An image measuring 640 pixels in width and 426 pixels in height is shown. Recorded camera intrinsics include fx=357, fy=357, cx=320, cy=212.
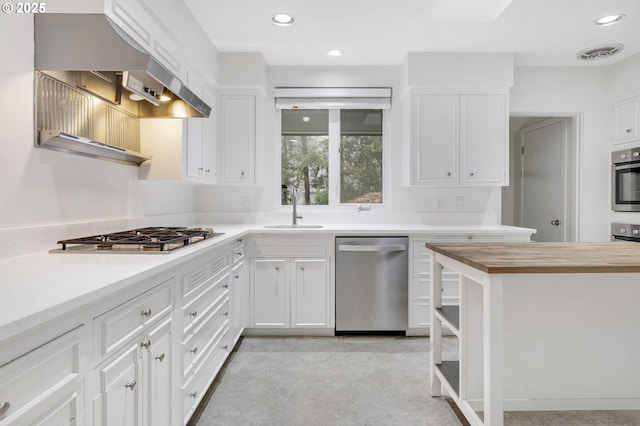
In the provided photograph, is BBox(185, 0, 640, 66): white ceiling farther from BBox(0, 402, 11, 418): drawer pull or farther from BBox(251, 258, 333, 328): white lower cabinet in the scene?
BBox(0, 402, 11, 418): drawer pull

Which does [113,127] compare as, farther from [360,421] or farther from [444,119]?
A: [444,119]

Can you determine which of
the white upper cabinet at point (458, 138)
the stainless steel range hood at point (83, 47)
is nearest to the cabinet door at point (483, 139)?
the white upper cabinet at point (458, 138)

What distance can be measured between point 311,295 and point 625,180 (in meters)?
3.05

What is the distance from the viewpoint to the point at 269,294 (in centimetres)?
307

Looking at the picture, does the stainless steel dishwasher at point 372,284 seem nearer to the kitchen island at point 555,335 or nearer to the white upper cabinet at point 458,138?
the white upper cabinet at point 458,138

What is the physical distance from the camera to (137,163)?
239 cm

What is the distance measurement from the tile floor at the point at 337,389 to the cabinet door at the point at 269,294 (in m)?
0.17

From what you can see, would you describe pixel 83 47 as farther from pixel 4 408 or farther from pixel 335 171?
pixel 335 171

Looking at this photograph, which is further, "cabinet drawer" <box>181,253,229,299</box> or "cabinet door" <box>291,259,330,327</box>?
"cabinet door" <box>291,259,330,327</box>

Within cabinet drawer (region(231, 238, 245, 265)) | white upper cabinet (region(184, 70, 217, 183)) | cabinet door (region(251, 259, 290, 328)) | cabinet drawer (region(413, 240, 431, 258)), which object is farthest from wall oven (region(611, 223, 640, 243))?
white upper cabinet (region(184, 70, 217, 183))

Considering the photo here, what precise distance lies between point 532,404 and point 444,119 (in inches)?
95.3

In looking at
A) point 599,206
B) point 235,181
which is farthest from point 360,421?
point 599,206

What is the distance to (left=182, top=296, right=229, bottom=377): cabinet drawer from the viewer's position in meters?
1.73

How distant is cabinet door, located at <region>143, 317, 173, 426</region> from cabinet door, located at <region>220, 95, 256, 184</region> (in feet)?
6.83
